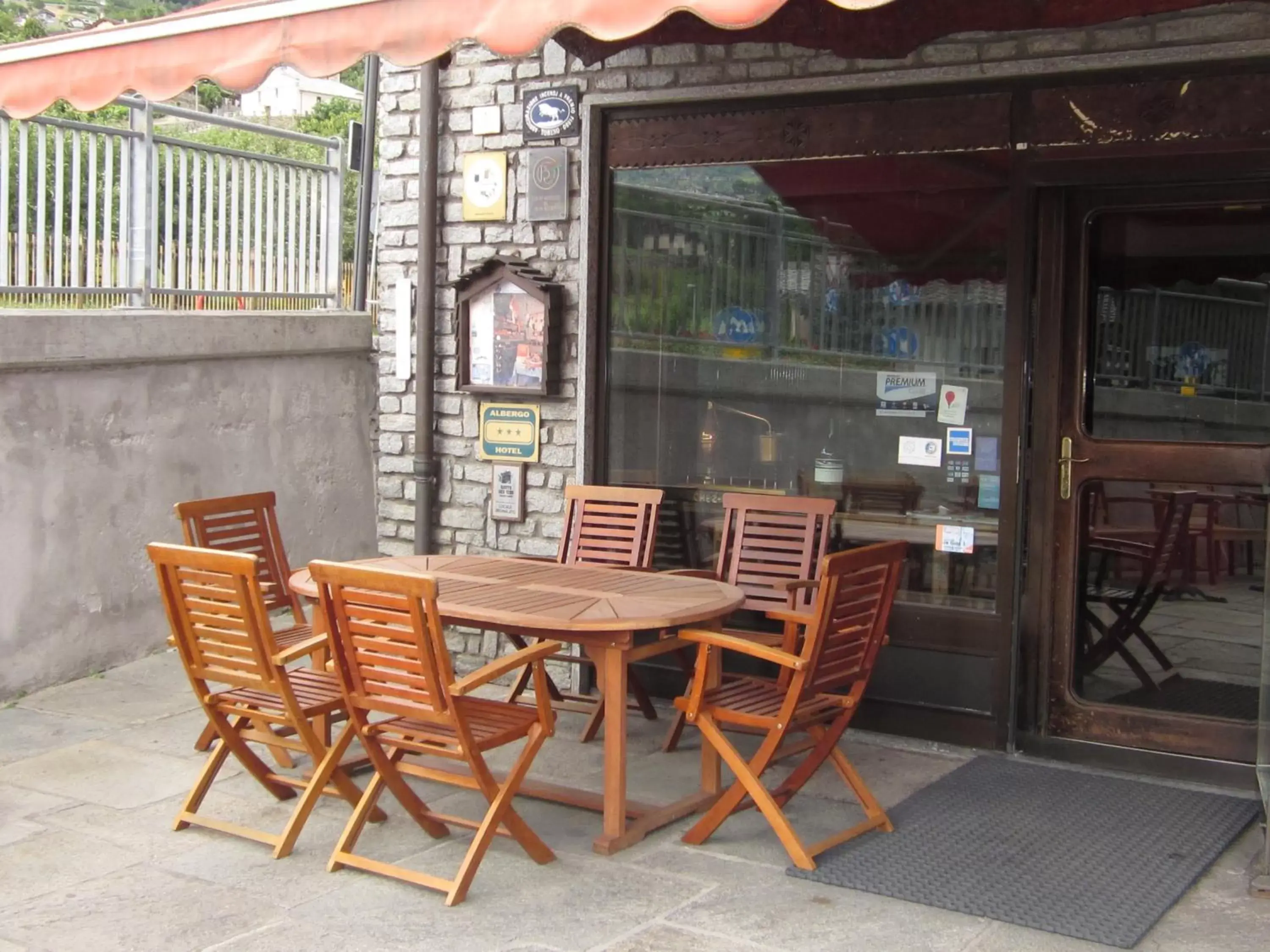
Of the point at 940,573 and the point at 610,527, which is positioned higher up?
the point at 610,527

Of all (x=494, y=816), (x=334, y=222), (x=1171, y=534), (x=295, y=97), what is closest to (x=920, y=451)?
(x=1171, y=534)

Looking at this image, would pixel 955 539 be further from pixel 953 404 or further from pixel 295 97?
pixel 295 97

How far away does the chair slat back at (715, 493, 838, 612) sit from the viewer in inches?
222

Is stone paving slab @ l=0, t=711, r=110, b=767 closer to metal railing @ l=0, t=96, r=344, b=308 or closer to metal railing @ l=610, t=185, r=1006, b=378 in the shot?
metal railing @ l=0, t=96, r=344, b=308

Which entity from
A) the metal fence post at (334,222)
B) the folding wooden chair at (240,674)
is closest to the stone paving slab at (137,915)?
the folding wooden chair at (240,674)

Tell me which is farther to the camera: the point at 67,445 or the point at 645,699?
the point at 67,445

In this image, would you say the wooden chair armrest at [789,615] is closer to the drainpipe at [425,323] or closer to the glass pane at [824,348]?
the glass pane at [824,348]

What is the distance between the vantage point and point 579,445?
21.5 feet

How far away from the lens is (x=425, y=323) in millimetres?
6891

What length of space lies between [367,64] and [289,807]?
5.91 m

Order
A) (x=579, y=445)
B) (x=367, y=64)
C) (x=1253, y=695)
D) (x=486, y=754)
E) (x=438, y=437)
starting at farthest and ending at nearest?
(x=367, y=64) < (x=438, y=437) < (x=579, y=445) < (x=486, y=754) < (x=1253, y=695)

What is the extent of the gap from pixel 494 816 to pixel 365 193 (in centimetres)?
634

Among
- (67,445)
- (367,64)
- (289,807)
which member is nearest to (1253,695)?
(289,807)

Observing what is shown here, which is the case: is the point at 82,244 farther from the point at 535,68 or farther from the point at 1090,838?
the point at 1090,838
